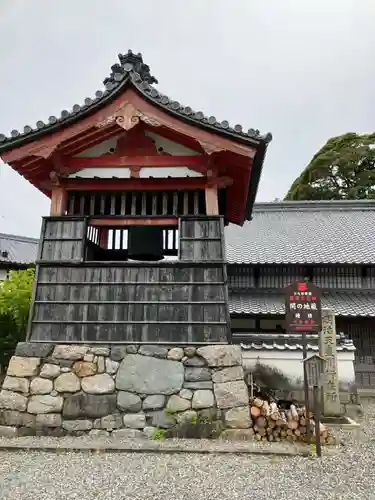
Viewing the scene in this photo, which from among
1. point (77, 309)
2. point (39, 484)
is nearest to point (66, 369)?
point (77, 309)

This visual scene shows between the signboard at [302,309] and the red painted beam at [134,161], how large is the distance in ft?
9.38

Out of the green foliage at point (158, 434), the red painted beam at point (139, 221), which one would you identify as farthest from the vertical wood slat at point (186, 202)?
the green foliage at point (158, 434)

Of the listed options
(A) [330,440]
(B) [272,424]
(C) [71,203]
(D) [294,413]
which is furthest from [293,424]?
(C) [71,203]

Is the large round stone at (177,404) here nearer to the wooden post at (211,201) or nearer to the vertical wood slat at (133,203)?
the wooden post at (211,201)

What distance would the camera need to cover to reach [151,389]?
6539mm

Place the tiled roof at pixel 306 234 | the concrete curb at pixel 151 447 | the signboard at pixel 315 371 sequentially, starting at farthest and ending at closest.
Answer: the tiled roof at pixel 306 234 → the signboard at pixel 315 371 → the concrete curb at pixel 151 447

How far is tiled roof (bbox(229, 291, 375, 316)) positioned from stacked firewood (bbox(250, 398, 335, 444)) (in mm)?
6447

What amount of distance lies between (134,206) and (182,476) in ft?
15.5

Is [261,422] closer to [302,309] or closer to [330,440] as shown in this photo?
[330,440]

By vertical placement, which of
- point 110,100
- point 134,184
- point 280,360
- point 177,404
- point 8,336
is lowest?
point 177,404

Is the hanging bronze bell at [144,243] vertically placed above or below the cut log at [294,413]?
above

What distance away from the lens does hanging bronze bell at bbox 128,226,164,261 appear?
313 inches

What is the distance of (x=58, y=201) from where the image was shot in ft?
25.3

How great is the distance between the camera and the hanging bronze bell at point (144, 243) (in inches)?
313
